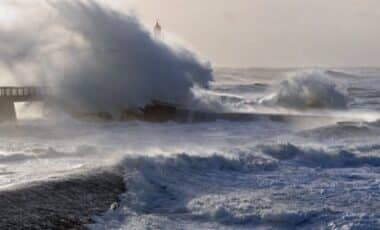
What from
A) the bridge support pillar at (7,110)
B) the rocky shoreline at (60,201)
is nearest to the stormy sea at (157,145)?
the rocky shoreline at (60,201)

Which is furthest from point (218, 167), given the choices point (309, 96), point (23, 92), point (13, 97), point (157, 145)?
point (309, 96)

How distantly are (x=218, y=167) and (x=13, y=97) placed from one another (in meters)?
15.2

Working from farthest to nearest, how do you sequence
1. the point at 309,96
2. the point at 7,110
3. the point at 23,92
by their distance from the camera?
the point at 309,96, the point at 23,92, the point at 7,110

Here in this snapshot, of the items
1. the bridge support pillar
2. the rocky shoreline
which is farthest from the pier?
the rocky shoreline

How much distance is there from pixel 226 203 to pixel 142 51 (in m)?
22.6

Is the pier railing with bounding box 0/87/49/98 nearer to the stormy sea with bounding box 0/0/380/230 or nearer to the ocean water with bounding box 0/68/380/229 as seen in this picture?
the stormy sea with bounding box 0/0/380/230

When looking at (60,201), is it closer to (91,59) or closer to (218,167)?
(218,167)

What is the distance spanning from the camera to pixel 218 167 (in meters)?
14.4

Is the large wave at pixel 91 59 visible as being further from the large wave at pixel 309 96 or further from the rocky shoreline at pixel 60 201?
the rocky shoreline at pixel 60 201

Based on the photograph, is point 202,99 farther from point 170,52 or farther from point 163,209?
point 163,209

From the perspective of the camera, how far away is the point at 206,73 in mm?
34188

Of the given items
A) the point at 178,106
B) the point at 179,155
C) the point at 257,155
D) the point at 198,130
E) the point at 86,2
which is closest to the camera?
the point at 179,155

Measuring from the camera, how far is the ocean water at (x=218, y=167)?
10156 millimetres

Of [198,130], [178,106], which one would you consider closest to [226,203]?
[198,130]
